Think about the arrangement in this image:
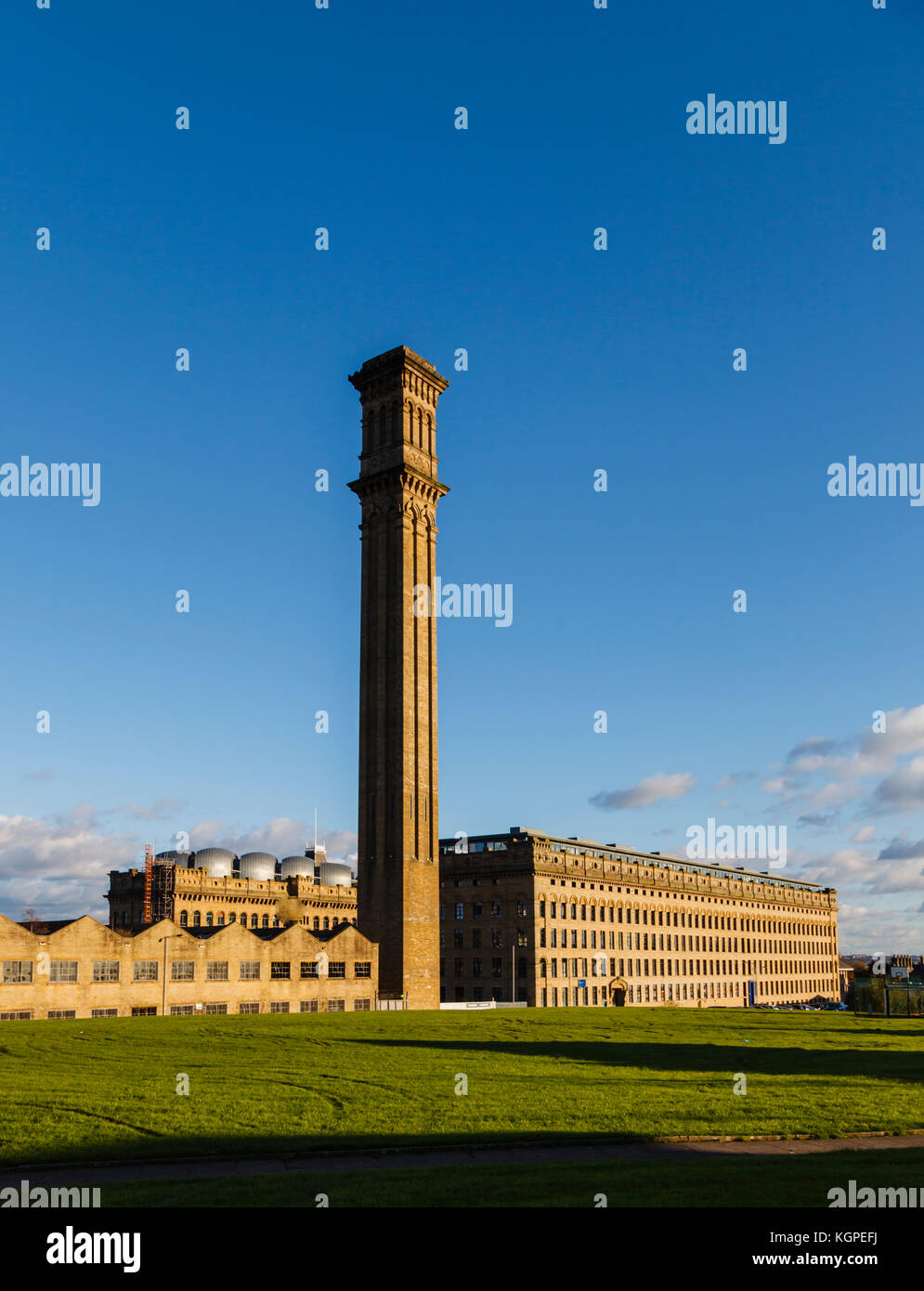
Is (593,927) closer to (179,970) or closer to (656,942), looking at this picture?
(656,942)

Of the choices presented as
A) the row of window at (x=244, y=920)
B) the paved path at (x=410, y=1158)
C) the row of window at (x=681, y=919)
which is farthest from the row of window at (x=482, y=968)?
the paved path at (x=410, y=1158)

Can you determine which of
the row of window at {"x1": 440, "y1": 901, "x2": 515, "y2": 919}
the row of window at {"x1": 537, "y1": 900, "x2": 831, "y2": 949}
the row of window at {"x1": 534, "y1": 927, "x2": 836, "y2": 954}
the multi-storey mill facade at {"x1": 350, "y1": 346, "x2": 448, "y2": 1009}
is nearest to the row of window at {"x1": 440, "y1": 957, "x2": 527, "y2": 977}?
the row of window at {"x1": 534, "y1": 927, "x2": 836, "y2": 954}

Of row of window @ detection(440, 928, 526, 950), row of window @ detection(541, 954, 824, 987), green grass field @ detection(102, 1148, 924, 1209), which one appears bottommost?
row of window @ detection(541, 954, 824, 987)

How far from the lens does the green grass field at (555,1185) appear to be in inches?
558

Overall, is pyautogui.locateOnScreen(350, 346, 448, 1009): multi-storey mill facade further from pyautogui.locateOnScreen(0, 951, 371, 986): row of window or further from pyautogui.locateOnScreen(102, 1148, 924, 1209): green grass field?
pyautogui.locateOnScreen(102, 1148, 924, 1209): green grass field

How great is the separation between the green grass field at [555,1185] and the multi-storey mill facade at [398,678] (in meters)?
73.7

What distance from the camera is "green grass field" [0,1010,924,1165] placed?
20.4 m

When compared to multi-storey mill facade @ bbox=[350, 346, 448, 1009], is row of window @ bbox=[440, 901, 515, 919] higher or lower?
lower

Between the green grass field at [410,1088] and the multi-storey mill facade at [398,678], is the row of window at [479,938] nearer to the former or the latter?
the multi-storey mill facade at [398,678]

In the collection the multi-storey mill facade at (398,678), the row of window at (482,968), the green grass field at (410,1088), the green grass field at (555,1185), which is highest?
the multi-storey mill facade at (398,678)

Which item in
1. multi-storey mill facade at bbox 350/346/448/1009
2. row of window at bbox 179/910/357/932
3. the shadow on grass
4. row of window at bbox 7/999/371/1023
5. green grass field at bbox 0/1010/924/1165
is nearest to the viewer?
green grass field at bbox 0/1010/924/1165

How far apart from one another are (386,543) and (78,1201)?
84285 mm

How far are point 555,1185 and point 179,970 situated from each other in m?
66.4

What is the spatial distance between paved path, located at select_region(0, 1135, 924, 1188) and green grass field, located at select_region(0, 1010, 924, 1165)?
1.46 ft
